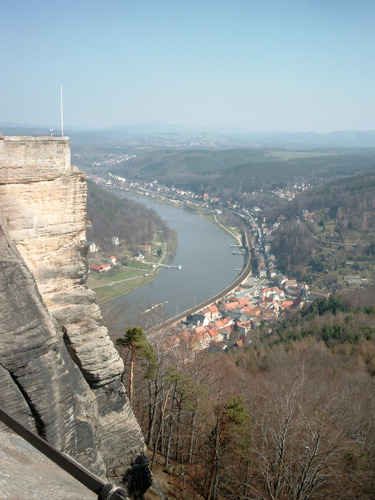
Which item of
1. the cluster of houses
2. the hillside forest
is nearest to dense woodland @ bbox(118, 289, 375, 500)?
the hillside forest

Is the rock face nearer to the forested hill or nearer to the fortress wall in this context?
the fortress wall

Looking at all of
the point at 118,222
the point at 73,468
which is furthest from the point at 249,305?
the point at 73,468

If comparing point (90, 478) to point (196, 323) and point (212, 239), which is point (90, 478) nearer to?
point (196, 323)

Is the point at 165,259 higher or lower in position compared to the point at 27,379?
lower

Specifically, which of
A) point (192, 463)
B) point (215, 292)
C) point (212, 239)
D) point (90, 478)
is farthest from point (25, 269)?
point (212, 239)

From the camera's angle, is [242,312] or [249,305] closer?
[242,312]

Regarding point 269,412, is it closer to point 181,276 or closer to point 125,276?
point 125,276
